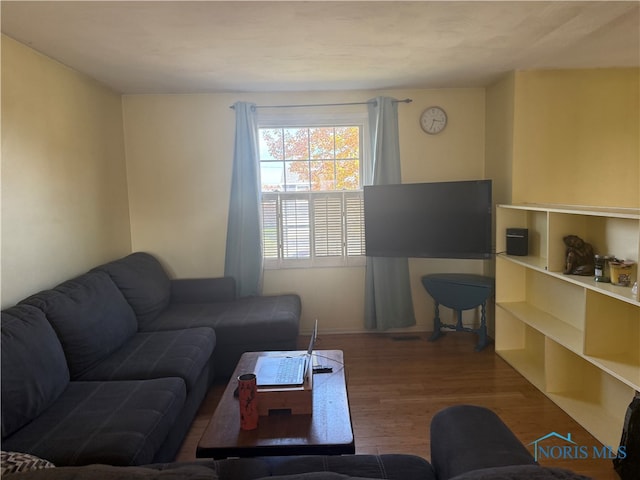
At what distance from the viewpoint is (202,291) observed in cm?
401

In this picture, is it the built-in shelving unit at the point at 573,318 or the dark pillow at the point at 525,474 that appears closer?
the dark pillow at the point at 525,474

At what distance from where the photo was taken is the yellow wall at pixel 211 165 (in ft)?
13.5

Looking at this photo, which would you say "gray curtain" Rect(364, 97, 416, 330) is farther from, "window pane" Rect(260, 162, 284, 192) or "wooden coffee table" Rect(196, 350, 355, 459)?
"wooden coffee table" Rect(196, 350, 355, 459)

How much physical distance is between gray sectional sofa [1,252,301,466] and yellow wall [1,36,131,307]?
203 mm

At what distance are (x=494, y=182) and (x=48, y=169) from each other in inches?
140

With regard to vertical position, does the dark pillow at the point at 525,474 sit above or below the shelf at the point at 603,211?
below

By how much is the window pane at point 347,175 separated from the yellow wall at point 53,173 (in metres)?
2.02

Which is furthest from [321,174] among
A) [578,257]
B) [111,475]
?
[111,475]

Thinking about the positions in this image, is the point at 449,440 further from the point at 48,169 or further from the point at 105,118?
the point at 105,118

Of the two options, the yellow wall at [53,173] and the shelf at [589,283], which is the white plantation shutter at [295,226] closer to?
the yellow wall at [53,173]

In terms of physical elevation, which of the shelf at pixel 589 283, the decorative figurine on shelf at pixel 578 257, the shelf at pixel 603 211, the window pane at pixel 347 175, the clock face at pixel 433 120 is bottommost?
the shelf at pixel 589 283

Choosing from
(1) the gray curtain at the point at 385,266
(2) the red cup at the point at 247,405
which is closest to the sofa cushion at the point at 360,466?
(2) the red cup at the point at 247,405

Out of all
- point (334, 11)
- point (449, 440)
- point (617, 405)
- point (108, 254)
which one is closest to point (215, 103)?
point (108, 254)

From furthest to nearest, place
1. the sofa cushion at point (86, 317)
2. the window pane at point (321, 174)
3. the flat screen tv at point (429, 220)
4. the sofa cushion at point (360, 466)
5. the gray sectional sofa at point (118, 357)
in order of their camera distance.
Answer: the window pane at point (321, 174)
the flat screen tv at point (429, 220)
the sofa cushion at point (86, 317)
the gray sectional sofa at point (118, 357)
the sofa cushion at point (360, 466)
